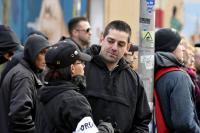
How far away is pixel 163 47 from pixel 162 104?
0.68 metres

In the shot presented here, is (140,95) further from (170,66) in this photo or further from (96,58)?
(170,66)

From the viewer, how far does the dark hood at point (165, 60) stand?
21.7ft

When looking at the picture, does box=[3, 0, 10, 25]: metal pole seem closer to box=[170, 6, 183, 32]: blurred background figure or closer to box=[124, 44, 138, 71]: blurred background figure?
box=[170, 6, 183, 32]: blurred background figure

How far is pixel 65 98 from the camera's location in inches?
195

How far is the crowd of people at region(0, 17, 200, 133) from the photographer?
16.4 feet

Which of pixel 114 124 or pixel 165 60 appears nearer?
pixel 114 124

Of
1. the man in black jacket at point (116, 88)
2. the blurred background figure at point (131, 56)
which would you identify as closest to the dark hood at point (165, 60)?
the blurred background figure at point (131, 56)

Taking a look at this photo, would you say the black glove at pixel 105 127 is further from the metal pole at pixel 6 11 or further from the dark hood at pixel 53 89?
the metal pole at pixel 6 11

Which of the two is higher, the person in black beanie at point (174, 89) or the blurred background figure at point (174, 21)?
the person in black beanie at point (174, 89)

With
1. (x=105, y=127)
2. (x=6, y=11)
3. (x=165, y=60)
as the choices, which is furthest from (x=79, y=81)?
(x=6, y=11)

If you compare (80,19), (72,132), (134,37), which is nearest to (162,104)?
(72,132)

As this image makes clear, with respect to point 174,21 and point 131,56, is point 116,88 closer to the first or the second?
point 131,56

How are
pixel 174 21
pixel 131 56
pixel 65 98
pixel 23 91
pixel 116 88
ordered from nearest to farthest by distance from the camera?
pixel 65 98
pixel 116 88
pixel 23 91
pixel 131 56
pixel 174 21

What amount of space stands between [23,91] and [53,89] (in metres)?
1.59
